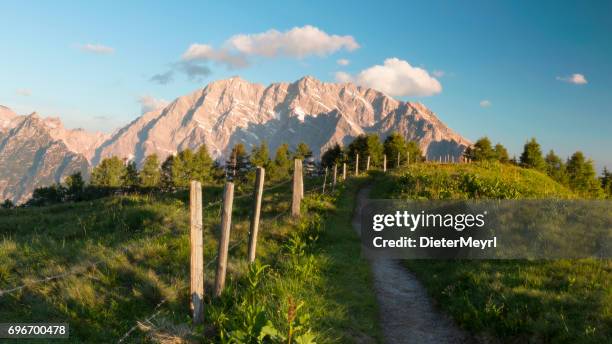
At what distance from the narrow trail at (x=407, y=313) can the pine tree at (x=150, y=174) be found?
86.6 m

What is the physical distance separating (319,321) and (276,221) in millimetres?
7730

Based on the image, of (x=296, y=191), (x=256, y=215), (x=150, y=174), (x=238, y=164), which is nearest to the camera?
(x=256, y=215)

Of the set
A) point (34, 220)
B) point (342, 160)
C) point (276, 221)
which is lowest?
point (34, 220)

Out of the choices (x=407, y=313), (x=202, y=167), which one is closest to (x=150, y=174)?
(x=202, y=167)

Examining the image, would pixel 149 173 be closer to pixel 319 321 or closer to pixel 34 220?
pixel 34 220

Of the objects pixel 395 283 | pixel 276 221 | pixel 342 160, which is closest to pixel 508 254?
pixel 395 283

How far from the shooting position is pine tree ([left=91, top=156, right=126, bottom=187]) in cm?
9388

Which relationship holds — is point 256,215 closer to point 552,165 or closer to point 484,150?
point 484,150

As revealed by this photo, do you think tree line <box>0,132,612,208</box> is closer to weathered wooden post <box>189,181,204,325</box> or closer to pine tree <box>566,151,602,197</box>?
pine tree <box>566,151,602,197</box>

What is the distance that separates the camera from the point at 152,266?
9.60 m

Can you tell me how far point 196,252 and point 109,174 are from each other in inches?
3861

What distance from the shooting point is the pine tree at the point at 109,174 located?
93.9 m

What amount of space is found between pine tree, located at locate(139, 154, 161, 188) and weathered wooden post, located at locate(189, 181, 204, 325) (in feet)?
293

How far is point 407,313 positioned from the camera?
31.1 ft
